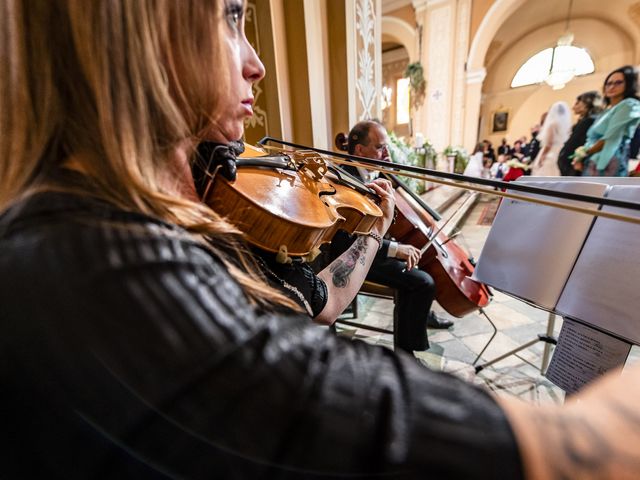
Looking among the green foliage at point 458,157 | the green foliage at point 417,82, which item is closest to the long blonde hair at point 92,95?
the green foliage at point 458,157

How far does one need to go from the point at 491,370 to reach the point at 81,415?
1604 millimetres

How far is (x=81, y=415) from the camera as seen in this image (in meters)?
0.21

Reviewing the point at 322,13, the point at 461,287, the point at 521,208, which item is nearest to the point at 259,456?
the point at 521,208

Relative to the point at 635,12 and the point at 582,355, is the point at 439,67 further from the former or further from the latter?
the point at 582,355

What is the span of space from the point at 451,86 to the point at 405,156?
4769 mm

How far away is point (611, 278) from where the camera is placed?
29.6 inches

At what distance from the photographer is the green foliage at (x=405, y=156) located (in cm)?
270

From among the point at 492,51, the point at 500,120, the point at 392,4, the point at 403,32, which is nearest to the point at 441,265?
the point at 403,32

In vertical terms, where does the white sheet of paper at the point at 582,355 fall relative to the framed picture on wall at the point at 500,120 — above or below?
below

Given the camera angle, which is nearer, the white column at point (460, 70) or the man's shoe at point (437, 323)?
the man's shoe at point (437, 323)

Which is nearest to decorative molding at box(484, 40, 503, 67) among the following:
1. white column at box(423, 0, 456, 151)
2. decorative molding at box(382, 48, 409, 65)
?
decorative molding at box(382, 48, 409, 65)

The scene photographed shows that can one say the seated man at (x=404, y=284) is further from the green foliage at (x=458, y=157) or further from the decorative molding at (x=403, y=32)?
the decorative molding at (x=403, y=32)

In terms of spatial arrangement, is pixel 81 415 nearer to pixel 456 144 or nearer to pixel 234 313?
pixel 234 313

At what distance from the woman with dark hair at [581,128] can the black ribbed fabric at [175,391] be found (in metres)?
3.49
